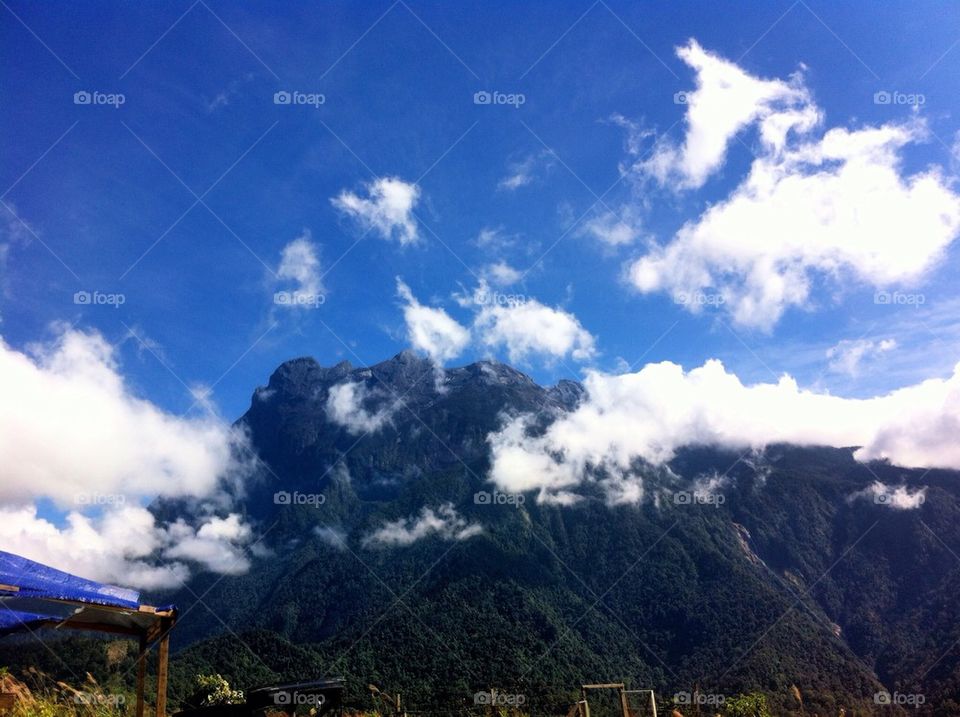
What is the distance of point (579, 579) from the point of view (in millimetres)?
141625

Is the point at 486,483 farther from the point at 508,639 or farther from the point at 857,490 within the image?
the point at 857,490

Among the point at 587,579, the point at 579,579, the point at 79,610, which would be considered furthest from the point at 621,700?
the point at 587,579

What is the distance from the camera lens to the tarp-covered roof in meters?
8.02

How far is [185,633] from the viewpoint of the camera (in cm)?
14525

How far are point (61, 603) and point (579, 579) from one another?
143m

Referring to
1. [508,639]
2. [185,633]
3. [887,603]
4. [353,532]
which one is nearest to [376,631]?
[508,639]

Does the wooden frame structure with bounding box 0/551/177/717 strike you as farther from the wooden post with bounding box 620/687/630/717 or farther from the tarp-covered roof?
the wooden post with bounding box 620/687/630/717

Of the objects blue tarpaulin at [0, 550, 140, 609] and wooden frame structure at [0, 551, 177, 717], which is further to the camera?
wooden frame structure at [0, 551, 177, 717]

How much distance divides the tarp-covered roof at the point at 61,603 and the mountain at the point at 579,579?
237 feet

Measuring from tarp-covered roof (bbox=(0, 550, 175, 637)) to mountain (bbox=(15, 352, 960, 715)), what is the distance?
7211 cm

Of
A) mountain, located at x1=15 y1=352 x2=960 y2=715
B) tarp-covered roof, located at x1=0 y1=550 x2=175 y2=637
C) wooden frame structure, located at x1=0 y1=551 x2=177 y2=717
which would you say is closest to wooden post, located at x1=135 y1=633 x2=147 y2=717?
wooden frame structure, located at x1=0 y1=551 x2=177 y2=717

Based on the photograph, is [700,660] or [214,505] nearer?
[700,660]

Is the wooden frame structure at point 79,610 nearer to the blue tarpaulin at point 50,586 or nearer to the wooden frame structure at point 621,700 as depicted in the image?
the blue tarpaulin at point 50,586

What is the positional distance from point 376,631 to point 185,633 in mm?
62467
